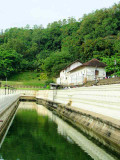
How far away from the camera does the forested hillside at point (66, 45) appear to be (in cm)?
5906

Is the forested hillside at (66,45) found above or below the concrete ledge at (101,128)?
above

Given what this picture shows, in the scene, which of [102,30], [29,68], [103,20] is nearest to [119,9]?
[103,20]

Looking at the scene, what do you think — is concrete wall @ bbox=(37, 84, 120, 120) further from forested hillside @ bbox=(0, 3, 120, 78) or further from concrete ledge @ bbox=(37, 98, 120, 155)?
forested hillside @ bbox=(0, 3, 120, 78)

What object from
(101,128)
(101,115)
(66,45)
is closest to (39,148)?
(101,128)

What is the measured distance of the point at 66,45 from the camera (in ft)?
280

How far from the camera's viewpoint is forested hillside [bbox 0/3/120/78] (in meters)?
59.1

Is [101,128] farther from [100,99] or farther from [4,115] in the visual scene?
[4,115]

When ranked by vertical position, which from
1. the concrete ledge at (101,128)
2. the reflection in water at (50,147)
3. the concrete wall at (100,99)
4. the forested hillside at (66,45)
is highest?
the forested hillside at (66,45)

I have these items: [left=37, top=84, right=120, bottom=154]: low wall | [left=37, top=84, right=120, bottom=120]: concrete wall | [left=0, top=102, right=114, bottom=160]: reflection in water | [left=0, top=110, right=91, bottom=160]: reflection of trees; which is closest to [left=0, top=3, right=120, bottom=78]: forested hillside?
[left=37, top=84, right=120, bottom=120]: concrete wall

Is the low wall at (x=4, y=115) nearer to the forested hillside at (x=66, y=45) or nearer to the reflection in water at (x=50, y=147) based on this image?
the reflection in water at (x=50, y=147)

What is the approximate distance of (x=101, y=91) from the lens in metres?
12.5

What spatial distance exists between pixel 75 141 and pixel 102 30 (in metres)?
66.1

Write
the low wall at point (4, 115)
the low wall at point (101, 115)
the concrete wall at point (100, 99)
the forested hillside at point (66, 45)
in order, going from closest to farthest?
the low wall at point (101, 115) → the concrete wall at point (100, 99) → the low wall at point (4, 115) → the forested hillside at point (66, 45)

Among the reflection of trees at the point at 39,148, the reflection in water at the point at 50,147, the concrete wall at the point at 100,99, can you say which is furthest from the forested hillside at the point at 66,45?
the reflection of trees at the point at 39,148
